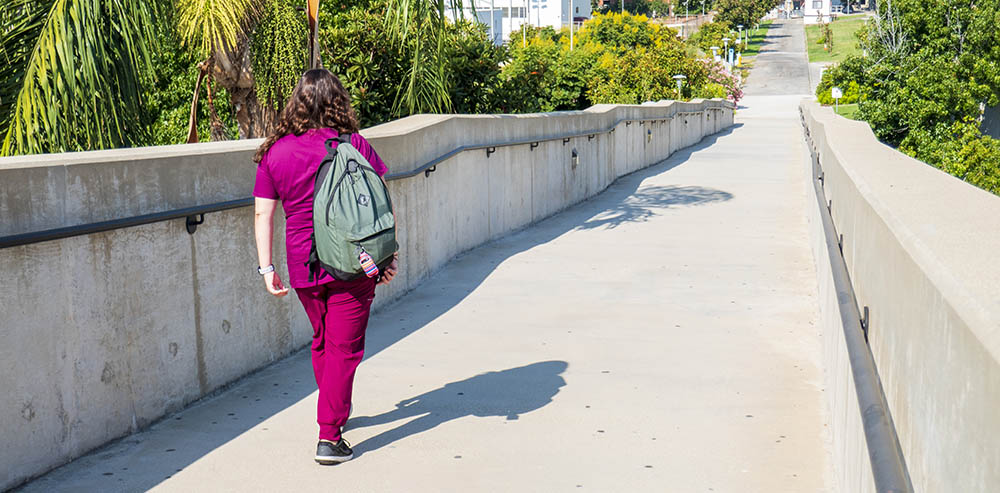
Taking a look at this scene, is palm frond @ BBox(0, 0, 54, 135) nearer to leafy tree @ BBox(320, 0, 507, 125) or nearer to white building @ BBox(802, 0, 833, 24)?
leafy tree @ BBox(320, 0, 507, 125)

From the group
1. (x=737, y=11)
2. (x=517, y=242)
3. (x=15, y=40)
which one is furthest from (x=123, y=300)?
(x=737, y=11)

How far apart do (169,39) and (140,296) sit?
467 centimetres

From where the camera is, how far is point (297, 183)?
4730 millimetres

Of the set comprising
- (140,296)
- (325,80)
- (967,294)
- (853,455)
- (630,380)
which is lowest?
(630,380)

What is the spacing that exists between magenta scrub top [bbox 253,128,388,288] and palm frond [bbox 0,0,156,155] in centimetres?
364

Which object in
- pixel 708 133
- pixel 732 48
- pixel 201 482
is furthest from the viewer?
pixel 732 48

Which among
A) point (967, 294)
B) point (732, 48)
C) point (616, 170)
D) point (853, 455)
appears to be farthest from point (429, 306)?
point (732, 48)

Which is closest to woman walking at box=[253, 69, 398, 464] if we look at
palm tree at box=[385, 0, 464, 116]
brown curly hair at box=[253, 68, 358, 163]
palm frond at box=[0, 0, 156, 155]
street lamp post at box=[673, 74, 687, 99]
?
brown curly hair at box=[253, 68, 358, 163]

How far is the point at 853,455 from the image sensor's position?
3645mm

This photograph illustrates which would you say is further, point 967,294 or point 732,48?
point 732,48

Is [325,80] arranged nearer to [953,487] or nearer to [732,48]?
[953,487]

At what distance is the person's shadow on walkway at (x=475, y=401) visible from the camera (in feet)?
17.6

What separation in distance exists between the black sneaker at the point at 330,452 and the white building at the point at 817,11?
18979 cm

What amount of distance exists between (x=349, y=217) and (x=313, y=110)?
0.55m
